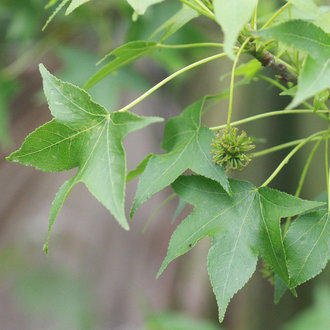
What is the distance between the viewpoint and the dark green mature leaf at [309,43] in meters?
0.41

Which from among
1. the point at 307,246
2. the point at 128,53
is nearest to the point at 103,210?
the point at 128,53

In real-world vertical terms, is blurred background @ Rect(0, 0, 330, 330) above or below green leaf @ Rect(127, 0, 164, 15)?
below

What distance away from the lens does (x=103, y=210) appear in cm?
206

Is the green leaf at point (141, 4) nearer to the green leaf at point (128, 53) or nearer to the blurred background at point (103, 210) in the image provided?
the green leaf at point (128, 53)

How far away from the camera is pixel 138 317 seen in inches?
75.5

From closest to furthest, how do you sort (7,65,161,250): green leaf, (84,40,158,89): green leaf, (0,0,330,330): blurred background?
(7,65,161,250): green leaf < (84,40,158,89): green leaf < (0,0,330,330): blurred background

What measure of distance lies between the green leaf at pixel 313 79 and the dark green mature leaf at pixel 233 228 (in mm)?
141

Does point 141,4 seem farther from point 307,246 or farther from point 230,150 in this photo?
point 307,246

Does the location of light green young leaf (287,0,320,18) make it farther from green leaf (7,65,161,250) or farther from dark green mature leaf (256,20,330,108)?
green leaf (7,65,161,250)

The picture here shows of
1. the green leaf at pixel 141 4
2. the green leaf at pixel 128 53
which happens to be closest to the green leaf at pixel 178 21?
the green leaf at pixel 128 53

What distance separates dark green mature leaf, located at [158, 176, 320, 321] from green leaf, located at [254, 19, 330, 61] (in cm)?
15

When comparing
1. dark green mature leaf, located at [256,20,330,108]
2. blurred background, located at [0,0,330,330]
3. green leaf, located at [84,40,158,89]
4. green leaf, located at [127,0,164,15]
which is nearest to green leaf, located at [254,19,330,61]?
dark green mature leaf, located at [256,20,330,108]

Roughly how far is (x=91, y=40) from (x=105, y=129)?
1.47 metres

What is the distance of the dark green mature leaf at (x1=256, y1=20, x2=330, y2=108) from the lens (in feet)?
1.35
